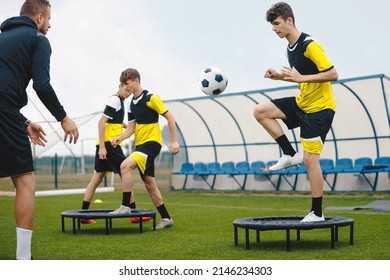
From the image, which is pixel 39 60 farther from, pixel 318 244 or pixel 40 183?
pixel 40 183

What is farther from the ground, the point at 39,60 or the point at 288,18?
the point at 288,18

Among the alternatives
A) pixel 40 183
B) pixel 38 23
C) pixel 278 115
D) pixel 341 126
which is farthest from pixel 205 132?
pixel 38 23

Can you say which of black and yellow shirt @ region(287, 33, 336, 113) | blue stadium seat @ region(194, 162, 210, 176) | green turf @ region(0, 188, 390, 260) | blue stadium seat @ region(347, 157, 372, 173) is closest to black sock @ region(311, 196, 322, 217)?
green turf @ region(0, 188, 390, 260)

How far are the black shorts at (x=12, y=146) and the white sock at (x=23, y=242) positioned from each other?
51 centimetres

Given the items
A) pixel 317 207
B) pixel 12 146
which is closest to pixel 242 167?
pixel 317 207

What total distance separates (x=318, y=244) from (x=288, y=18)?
8.27 feet

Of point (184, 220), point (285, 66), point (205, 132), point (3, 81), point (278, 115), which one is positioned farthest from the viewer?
A: point (205, 132)

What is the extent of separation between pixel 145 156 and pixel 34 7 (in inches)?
149

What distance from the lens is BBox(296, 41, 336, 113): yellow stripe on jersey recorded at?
21.2 ft

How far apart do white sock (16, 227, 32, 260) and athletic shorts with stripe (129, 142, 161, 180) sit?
354 cm

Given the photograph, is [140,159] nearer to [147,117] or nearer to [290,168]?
[147,117]

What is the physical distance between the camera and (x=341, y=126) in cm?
2009

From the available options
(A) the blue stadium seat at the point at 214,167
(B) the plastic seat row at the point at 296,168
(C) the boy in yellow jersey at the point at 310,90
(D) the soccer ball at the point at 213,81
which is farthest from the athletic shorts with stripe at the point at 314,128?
(A) the blue stadium seat at the point at 214,167

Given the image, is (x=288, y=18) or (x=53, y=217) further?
(x=53, y=217)
